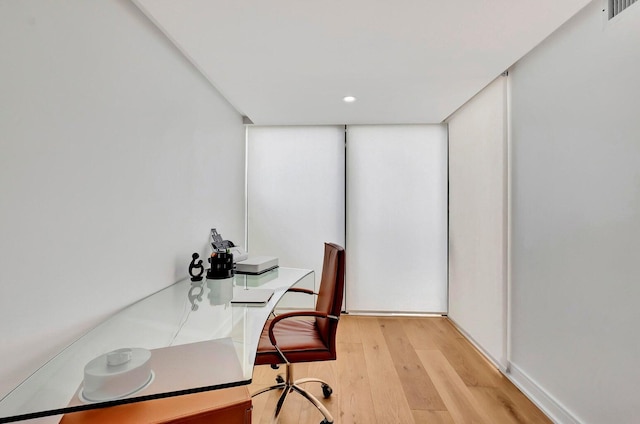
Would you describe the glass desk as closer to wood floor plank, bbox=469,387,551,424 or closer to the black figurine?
the black figurine

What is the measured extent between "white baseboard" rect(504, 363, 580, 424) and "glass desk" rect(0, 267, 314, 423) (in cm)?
188

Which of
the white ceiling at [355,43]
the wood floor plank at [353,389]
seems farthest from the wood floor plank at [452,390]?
the white ceiling at [355,43]

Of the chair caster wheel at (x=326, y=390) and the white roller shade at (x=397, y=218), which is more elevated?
the white roller shade at (x=397, y=218)

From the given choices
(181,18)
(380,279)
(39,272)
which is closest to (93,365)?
(39,272)

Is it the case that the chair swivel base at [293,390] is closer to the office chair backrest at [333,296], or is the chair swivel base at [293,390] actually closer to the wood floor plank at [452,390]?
the office chair backrest at [333,296]

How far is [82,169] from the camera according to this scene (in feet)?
4.39

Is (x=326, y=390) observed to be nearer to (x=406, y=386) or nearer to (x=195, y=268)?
(x=406, y=386)

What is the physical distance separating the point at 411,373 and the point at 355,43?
8.35 feet

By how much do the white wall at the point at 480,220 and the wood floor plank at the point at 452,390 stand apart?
0.44 meters

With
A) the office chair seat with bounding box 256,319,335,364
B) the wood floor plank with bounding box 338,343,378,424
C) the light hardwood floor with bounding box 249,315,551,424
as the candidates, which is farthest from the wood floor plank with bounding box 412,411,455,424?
the office chair seat with bounding box 256,319,335,364

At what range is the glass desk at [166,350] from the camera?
87 cm

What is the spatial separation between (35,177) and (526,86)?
2903mm

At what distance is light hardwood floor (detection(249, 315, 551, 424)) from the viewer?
6.57 feet

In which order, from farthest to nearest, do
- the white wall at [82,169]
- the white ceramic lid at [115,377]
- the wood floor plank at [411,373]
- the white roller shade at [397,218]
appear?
the white roller shade at [397,218] → the wood floor plank at [411,373] → the white wall at [82,169] → the white ceramic lid at [115,377]
